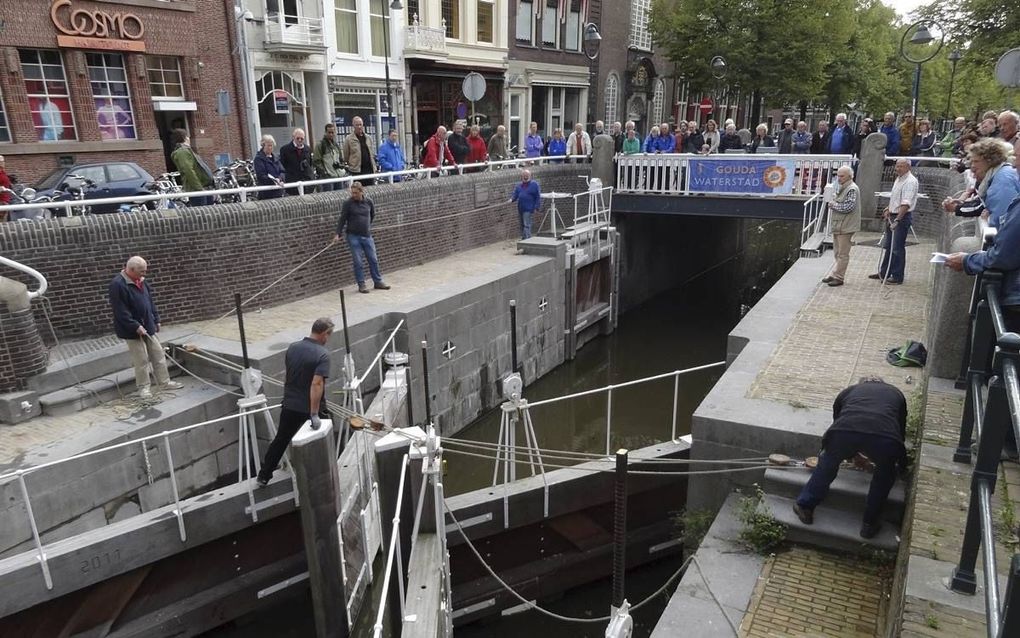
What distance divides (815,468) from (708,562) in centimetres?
111

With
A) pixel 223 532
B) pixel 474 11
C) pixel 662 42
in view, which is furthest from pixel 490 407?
pixel 662 42

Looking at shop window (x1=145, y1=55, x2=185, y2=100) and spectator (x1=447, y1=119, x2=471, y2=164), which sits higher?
shop window (x1=145, y1=55, x2=185, y2=100)

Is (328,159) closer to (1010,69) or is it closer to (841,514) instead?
(841,514)

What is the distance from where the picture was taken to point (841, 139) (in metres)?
17.4

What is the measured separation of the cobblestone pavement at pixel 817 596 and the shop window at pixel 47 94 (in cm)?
1778

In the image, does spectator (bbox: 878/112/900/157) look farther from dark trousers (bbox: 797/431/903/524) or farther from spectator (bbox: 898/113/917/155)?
dark trousers (bbox: 797/431/903/524)

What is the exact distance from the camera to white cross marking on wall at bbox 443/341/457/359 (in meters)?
12.1

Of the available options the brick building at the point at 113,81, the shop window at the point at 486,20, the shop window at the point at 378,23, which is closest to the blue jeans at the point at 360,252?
the brick building at the point at 113,81

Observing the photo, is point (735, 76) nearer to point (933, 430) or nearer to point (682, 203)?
point (682, 203)

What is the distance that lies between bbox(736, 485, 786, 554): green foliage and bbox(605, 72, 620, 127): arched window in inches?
1203

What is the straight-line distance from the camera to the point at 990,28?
19.6 meters

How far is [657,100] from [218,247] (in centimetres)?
3298

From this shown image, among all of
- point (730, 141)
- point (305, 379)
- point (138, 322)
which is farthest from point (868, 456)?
point (730, 141)

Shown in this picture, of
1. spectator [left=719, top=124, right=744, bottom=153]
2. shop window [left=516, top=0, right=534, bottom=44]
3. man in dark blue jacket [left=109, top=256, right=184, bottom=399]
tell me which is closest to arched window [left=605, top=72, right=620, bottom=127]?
shop window [left=516, top=0, right=534, bottom=44]
